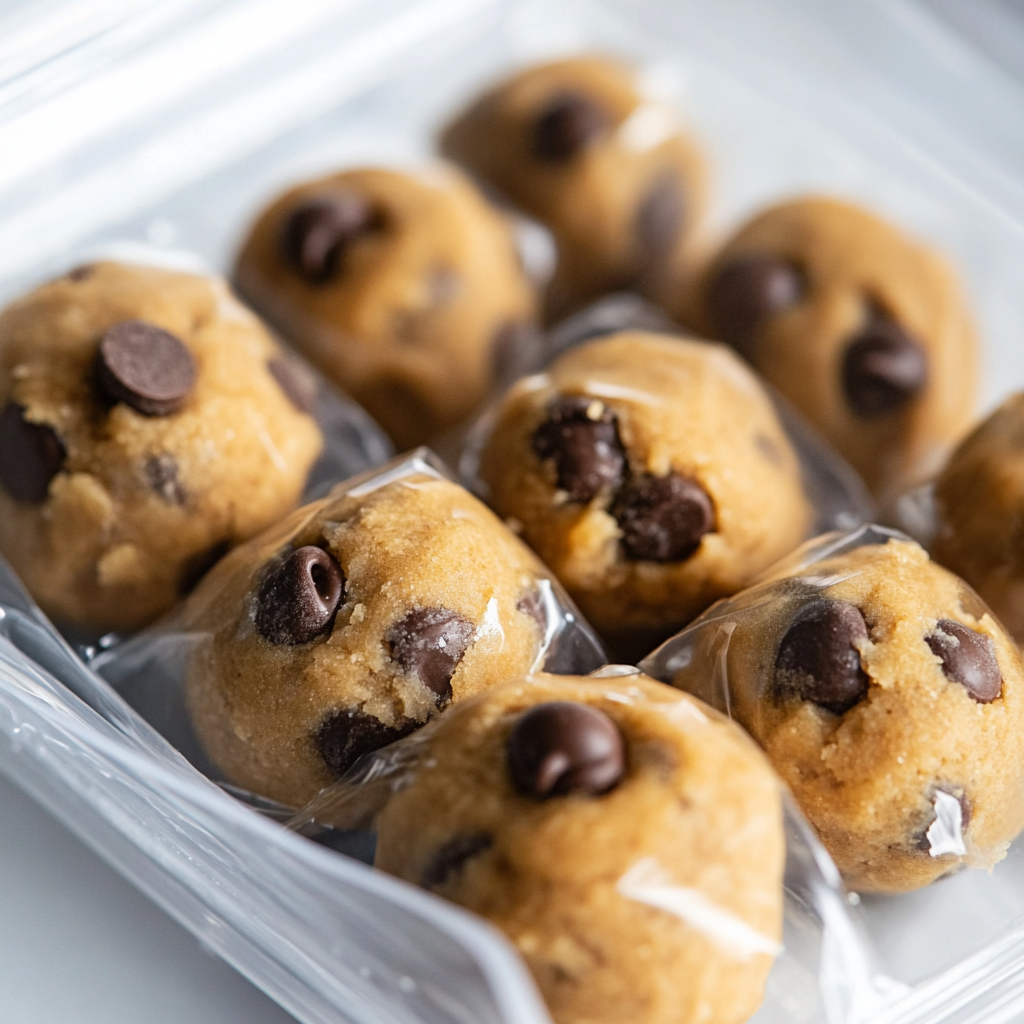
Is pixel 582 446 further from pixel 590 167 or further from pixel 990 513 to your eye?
pixel 590 167

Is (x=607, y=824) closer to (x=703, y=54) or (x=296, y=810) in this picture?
(x=296, y=810)

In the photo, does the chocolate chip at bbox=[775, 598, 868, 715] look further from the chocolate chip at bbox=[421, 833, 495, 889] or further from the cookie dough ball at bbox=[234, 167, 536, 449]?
the cookie dough ball at bbox=[234, 167, 536, 449]

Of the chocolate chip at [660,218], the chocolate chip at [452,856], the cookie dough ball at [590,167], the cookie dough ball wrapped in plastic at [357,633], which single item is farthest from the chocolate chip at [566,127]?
the chocolate chip at [452,856]

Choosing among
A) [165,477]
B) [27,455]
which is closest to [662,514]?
[165,477]

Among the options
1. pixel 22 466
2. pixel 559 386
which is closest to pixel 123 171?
pixel 22 466

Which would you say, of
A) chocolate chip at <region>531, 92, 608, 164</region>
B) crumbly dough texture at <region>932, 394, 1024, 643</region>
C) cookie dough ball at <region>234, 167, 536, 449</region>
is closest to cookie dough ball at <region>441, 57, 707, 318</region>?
chocolate chip at <region>531, 92, 608, 164</region>

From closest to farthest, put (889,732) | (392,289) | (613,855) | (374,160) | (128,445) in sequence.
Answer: (613,855) → (889,732) → (128,445) → (392,289) → (374,160)

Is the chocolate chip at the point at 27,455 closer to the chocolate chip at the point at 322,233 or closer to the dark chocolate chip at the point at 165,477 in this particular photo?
the dark chocolate chip at the point at 165,477
